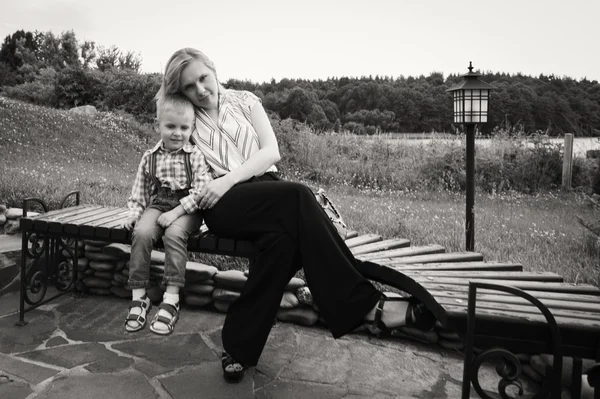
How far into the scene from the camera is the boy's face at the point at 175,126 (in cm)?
254

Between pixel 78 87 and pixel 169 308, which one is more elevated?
pixel 78 87

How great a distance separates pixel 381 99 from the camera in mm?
12773

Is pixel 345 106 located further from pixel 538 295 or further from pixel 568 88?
pixel 538 295

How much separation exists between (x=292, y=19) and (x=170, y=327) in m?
5.68

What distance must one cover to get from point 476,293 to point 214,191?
4.07 feet

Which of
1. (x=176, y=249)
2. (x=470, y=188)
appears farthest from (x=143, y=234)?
(x=470, y=188)

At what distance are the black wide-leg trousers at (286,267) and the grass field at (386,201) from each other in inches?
56.9

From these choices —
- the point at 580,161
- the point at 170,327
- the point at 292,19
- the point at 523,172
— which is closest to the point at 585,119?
the point at 580,161

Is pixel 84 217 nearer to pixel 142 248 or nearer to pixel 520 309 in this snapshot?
pixel 142 248

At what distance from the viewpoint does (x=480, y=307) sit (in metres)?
1.79

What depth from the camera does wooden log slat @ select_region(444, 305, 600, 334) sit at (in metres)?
1.63

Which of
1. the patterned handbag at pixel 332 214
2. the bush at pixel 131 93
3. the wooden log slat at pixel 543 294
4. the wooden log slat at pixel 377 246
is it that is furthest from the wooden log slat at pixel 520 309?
the bush at pixel 131 93

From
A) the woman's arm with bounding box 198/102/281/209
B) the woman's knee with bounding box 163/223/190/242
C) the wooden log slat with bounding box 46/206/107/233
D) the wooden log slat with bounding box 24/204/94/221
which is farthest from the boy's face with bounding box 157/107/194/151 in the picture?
the wooden log slat with bounding box 24/204/94/221

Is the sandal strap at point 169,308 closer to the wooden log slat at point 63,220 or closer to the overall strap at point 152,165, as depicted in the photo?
the overall strap at point 152,165
